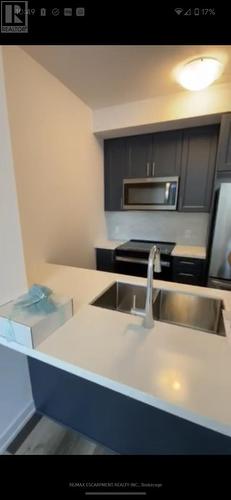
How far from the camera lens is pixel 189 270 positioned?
2260mm

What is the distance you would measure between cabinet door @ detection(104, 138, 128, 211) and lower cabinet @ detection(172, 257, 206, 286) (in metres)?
1.05

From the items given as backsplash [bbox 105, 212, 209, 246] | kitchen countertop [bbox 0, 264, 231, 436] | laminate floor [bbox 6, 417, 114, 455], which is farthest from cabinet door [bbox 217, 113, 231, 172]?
laminate floor [bbox 6, 417, 114, 455]

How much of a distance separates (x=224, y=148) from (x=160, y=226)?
1.19 metres

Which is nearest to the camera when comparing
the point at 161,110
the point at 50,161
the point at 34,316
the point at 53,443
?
the point at 34,316

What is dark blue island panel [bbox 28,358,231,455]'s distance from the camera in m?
0.87

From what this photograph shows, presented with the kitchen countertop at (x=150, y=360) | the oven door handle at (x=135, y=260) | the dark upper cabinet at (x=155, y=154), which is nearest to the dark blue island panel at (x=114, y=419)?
the kitchen countertop at (x=150, y=360)

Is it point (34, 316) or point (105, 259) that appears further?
point (105, 259)

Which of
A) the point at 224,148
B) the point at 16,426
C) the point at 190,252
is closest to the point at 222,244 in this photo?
the point at 190,252

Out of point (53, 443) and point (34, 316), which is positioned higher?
point (34, 316)

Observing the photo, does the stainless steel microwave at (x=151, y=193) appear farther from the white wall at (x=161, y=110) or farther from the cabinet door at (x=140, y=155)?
the white wall at (x=161, y=110)

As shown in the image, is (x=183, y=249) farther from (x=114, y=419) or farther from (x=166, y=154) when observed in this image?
(x=114, y=419)

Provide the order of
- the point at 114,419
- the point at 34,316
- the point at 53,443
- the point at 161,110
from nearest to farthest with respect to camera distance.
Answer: the point at 34,316
the point at 114,419
the point at 53,443
the point at 161,110
